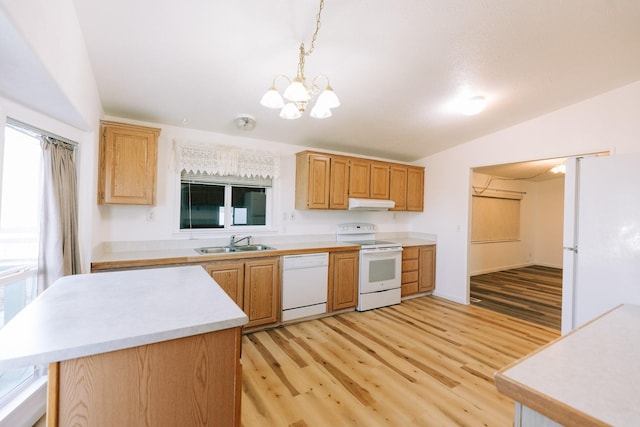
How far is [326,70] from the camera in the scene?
2.37m

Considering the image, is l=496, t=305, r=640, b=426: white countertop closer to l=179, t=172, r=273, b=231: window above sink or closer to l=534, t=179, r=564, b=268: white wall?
l=179, t=172, r=273, b=231: window above sink

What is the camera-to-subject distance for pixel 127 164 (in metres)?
2.63

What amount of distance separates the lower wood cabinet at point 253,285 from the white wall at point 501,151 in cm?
274

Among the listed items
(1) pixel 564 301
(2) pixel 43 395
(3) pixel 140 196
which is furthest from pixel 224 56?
(1) pixel 564 301

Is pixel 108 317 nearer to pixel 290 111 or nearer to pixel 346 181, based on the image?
pixel 290 111

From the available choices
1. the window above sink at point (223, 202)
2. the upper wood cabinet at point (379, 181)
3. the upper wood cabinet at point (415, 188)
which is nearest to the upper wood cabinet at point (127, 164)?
the window above sink at point (223, 202)

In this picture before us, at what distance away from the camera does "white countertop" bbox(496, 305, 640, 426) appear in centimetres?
66

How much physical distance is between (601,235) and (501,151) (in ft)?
6.73

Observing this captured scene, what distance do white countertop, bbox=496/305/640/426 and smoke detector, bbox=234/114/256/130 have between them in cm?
295

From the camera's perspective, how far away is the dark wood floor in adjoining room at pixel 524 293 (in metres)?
3.80

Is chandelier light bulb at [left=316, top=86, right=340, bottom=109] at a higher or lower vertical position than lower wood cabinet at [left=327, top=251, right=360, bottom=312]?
higher

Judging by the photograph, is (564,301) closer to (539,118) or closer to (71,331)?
(539,118)

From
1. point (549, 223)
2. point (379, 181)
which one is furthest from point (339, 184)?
point (549, 223)

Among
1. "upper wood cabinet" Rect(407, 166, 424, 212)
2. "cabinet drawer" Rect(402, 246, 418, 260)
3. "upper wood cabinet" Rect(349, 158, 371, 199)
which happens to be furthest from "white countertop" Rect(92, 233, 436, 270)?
"upper wood cabinet" Rect(407, 166, 424, 212)
